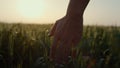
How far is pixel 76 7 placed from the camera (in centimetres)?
337

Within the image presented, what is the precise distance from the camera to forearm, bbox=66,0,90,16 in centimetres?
335

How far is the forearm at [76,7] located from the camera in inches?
132

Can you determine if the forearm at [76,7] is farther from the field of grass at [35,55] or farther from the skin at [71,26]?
the field of grass at [35,55]

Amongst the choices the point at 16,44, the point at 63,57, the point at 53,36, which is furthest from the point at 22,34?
the point at 53,36

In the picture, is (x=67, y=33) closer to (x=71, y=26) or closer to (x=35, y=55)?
(x=71, y=26)

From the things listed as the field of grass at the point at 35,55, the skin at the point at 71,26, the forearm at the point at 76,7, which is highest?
the forearm at the point at 76,7

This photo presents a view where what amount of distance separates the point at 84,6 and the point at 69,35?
29cm

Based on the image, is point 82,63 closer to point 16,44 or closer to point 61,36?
point 16,44

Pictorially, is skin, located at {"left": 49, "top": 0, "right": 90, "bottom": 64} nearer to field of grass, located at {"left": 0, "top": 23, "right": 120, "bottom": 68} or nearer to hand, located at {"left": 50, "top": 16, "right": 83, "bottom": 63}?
hand, located at {"left": 50, "top": 16, "right": 83, "bottom": 63}

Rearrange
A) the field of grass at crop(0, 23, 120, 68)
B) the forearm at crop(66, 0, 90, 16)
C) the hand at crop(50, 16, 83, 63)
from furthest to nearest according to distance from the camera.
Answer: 1. the forearm at crop(66, 0, 90, 16)
2. the hand at crop(50, 16, 83, 63)
3. the field of grass at crop(0, 23, 120, 68)

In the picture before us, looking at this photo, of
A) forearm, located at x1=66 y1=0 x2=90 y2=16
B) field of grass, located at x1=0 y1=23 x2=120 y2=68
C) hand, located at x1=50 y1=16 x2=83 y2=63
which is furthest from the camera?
forearm, located at x1=66 y1=0 x2=90 y2=16

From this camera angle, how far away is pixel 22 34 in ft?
9.31

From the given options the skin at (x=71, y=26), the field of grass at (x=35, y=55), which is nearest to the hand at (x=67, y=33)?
the skin at (x=71, y=26)

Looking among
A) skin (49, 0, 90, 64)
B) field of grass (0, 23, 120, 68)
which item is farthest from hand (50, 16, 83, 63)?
field of grass (0, 23, 120, 68)
